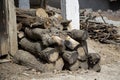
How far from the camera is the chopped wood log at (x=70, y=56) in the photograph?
7.57 metres

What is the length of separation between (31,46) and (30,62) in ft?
1.45

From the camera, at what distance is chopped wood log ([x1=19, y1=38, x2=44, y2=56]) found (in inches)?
300

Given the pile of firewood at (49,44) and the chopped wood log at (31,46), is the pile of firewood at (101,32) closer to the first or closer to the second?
the pile of firewood at (49,44)

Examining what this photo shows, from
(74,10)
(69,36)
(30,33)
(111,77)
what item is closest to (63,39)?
(69,36)

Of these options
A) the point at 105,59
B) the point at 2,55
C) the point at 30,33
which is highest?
the point at 30,33

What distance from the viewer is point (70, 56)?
756 centimetres

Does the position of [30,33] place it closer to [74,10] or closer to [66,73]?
[66,73]

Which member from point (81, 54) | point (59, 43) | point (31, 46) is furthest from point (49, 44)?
point (81, 54)

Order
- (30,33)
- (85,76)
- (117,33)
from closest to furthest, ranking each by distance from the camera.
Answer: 1. (85,76)
2. (30,33)
3. (117,33)

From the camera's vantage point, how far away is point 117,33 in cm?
1364

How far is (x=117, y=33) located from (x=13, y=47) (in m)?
6.63

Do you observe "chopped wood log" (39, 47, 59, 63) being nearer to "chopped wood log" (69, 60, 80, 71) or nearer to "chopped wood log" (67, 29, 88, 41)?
"chopped wood log" (69, 60, 80, 71)

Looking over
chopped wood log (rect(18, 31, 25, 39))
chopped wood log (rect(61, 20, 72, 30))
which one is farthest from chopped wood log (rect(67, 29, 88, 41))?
chopped wood log (rect(18, 31, 25, 39))

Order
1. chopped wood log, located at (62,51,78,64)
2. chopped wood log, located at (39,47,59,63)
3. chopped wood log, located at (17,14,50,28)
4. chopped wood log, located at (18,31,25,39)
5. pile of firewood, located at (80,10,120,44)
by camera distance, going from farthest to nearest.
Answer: pile of firewood, located at (80,10,120,44) → chopped wood log, located at (18,31,25,39) → chopped wood log, located at (17,14,50,28) → chopped wood log, located at (62,51,78,64) → chopped wood log, located at (39,47,59,63)
